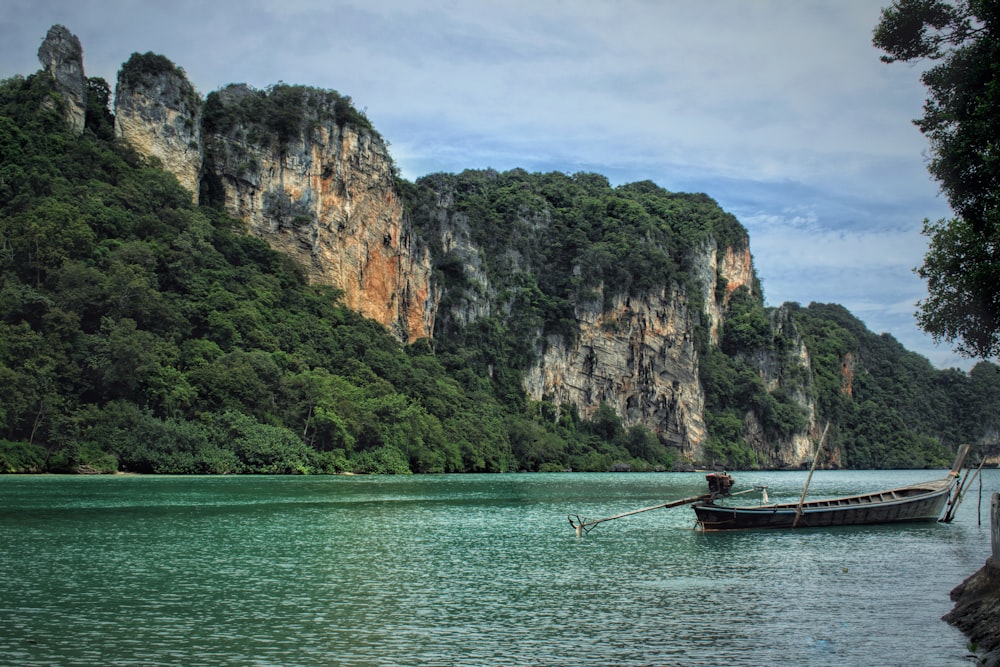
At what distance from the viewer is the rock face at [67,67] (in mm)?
80625

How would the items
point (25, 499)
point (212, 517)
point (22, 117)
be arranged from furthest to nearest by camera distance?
1. point (22, 117)
2. point (25, 499)
3. point (212, 517)

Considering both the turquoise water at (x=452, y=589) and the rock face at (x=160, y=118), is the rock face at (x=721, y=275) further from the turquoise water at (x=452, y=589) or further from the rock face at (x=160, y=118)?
the turquoise water at (x=452, y=589)

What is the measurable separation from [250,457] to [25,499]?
1115 inches

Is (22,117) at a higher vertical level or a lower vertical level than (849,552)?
higher

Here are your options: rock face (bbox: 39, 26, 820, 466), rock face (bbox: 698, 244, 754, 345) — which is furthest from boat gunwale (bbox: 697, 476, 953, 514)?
rock face (bbox: 698, 244, 754, 345)

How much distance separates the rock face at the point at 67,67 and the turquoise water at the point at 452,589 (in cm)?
6064

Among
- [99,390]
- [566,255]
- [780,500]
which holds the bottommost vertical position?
[780,500]

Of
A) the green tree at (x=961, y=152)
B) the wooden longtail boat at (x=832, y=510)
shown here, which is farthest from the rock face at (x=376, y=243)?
the green tree at (x=961, y=152)

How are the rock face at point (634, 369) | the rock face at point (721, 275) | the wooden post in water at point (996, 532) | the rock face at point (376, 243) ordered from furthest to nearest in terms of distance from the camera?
1. the rock face at point (721, 275)
2. the rock face at point (634, 369)
3. the rock face at point (376, 243)
4. the wooden post in water at point (996, 532)

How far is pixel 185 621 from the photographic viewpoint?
14.7 m

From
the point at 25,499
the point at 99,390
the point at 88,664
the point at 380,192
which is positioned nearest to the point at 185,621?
the point at 88,664

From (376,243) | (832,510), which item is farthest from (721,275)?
(832,510)

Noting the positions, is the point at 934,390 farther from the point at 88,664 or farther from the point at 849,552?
the point at 88,664

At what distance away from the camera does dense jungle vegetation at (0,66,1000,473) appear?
57719 millimetres
